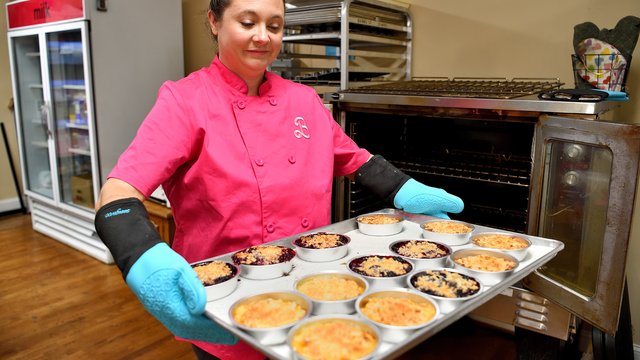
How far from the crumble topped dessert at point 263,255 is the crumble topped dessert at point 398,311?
31 cm

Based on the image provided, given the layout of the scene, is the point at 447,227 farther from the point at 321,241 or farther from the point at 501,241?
Answer: the point at 321,241

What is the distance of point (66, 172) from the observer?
4438 millimetres

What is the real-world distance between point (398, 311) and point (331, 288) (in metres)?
0.19

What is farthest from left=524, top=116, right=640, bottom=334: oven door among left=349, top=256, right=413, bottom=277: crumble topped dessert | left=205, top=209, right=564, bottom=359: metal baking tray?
left=349, top=256, right=413, bottom=277: crumble topped dessert

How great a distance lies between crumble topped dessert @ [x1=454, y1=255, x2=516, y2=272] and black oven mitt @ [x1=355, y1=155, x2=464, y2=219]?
0.34 m

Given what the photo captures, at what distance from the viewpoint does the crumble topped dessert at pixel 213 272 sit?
3.84 ft

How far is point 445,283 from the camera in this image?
46.1 inches

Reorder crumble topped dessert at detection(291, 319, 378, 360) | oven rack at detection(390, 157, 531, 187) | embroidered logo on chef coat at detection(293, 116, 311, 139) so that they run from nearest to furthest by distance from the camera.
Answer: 1. crumble topped dessert at detection(291, 319, 378, 360)
2. embroidered logo on chef coat at detection(293, 116, 311, 139)
3. oven rack at detection(390, 157, 531, 187)

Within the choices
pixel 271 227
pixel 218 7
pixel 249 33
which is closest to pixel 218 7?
pixel 218 7

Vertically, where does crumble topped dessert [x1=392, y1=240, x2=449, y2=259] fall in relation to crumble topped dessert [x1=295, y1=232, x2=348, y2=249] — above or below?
below

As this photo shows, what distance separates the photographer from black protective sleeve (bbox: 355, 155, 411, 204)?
172cm

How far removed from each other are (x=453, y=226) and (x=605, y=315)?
549mm

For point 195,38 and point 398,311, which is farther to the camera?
point 195,38

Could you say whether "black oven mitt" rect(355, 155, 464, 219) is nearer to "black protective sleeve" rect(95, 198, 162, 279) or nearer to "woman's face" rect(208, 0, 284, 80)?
"woman's face" rect(208, 0, 284, 80)
